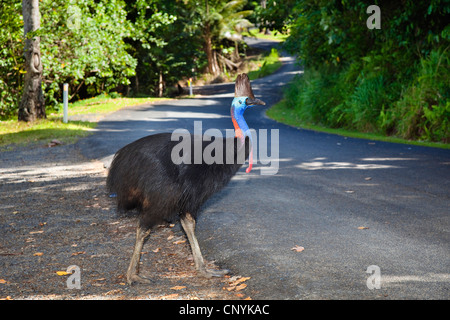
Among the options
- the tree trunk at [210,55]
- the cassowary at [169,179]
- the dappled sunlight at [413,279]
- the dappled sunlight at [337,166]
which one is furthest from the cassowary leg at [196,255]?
the tree trunk at [210,55]

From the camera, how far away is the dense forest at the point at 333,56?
14.1 meters

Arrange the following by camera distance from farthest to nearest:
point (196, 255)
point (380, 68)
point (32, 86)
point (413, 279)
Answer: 1. point (32, 86)
2. point (380, 68)
3. point (196, 255)
4. point (413, 279)

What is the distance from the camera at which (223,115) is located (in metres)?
20.7

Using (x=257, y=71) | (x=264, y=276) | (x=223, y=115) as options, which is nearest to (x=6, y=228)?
(x=264, y=276)

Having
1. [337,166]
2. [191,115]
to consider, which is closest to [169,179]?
[337,166]

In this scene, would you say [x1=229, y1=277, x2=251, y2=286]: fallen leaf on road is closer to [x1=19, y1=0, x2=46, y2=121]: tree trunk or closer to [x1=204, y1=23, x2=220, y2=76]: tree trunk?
[x1=19, y1=0, x2=46, y2=121]: tree trunk

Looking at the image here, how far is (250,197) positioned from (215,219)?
1.25 meters

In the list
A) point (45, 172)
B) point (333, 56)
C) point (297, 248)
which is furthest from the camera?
point (333, 56)

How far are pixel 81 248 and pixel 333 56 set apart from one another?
14.8 m

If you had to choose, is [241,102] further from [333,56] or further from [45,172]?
[333,56]

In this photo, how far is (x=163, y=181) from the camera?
15.7ft

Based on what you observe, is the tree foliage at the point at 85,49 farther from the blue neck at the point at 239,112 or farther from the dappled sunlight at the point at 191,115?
the blue neck at the point at 239,112

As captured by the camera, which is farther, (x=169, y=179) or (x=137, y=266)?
(x=137, y=266)

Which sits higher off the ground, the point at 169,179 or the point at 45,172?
the point at 169,179
